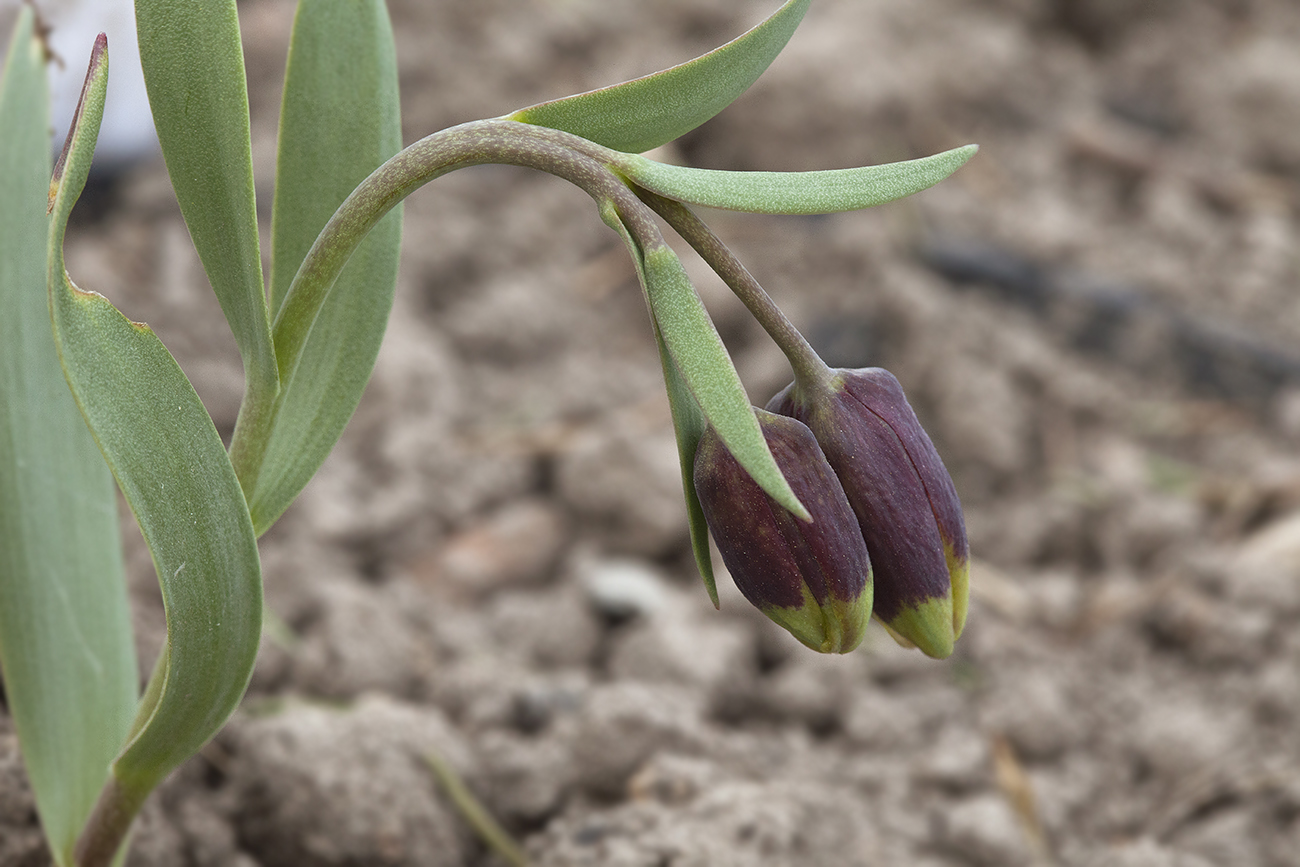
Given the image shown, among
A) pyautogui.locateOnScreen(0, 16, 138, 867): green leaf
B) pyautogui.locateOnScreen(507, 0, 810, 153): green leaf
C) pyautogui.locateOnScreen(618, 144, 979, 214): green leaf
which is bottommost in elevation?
pyautogui.locateOnScreen(0, 16, 138, 867): green leaf

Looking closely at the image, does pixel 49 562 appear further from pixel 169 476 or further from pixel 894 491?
pixel 894 491

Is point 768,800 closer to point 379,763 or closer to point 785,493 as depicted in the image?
point 379,763

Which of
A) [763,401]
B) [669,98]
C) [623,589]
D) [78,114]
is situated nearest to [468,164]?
[669,98]

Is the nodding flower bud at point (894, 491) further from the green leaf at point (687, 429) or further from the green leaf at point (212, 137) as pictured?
the green leaf at point (212, 137)

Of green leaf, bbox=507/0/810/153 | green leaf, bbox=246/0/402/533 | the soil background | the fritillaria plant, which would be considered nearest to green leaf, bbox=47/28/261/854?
the fritillaria plant

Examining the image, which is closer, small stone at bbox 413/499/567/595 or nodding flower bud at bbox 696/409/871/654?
nodding flower bud at bbox 696/409/871/654

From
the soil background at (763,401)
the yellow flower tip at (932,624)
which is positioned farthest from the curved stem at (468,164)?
the soil background at (763,401)

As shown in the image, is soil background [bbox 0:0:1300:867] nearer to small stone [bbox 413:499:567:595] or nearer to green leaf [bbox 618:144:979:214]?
small stone [bbox 413:499:567:595]
